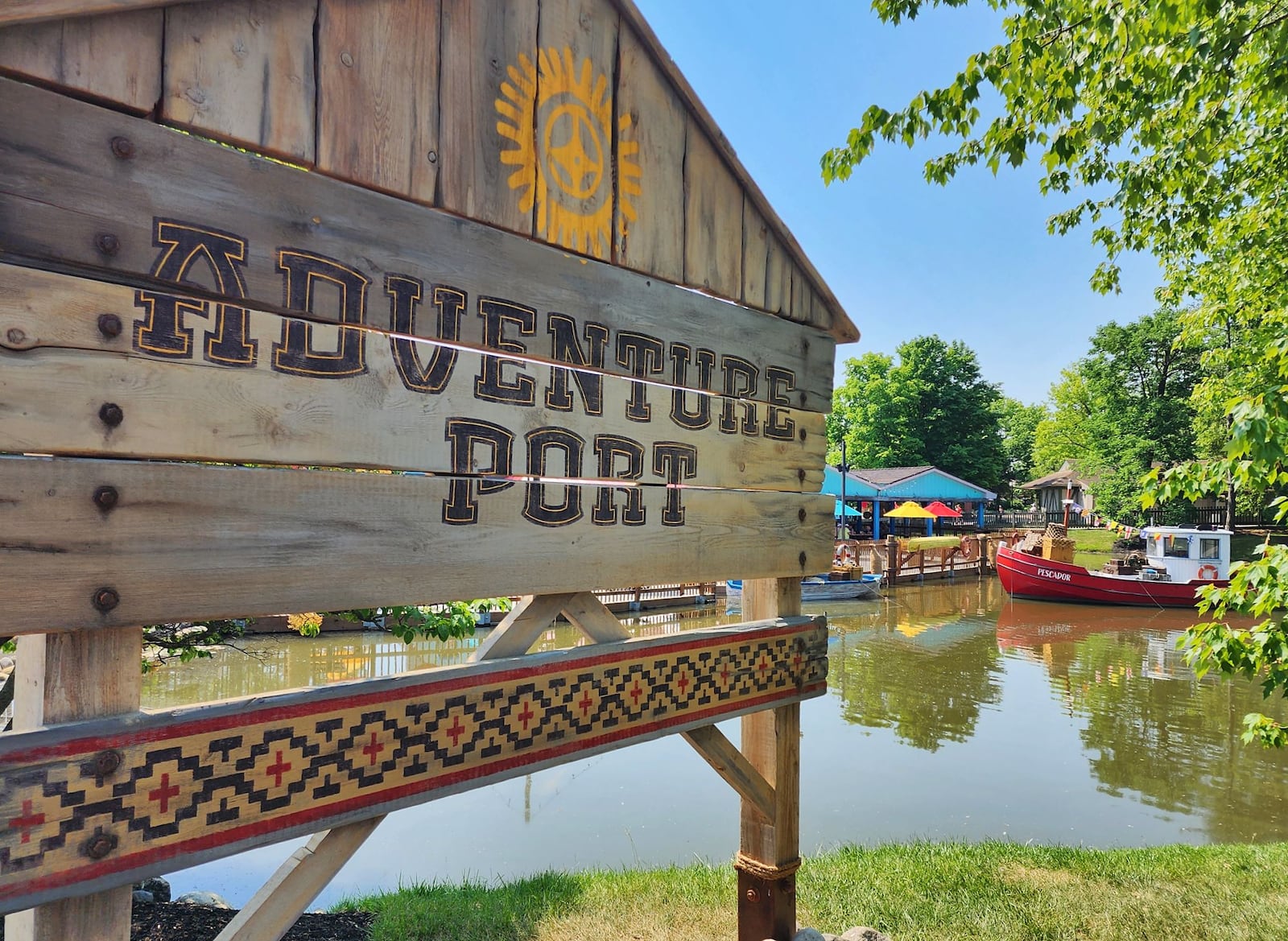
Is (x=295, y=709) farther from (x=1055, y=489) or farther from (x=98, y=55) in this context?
(x=1055, y=489)

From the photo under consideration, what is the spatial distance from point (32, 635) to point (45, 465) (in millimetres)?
410

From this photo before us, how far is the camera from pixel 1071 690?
45.3 ft

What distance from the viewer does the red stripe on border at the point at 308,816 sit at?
167 cm

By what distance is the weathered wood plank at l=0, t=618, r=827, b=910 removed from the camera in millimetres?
1659

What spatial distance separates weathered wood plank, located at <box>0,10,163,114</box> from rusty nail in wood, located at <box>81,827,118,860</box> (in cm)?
170

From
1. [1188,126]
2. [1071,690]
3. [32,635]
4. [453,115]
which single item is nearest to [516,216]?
[453,115]

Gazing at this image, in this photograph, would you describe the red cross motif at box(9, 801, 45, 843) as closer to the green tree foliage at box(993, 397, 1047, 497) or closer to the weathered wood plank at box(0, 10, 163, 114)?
the weathered wood plank at box(0, 10, 163, 114)

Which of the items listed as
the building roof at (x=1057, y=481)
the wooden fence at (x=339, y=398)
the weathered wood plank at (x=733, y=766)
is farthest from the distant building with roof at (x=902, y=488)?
the wooden fence at (x=339, y=398)

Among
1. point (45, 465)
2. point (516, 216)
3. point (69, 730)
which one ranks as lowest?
point (69, 730)

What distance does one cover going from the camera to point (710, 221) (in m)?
3.32

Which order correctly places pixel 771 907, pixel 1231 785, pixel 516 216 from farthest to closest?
pixel 1231 785 < pixel 771 907 < pixel 516 216

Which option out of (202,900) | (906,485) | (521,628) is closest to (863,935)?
(521,628)

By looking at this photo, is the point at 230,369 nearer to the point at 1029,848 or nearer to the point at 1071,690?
the point at 1029,848

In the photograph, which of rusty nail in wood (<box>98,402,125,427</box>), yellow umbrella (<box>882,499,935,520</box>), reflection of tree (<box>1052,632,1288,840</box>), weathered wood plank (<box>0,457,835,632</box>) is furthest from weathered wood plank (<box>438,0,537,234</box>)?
yellow umbrella (<box>882,499,935,520</box>)
